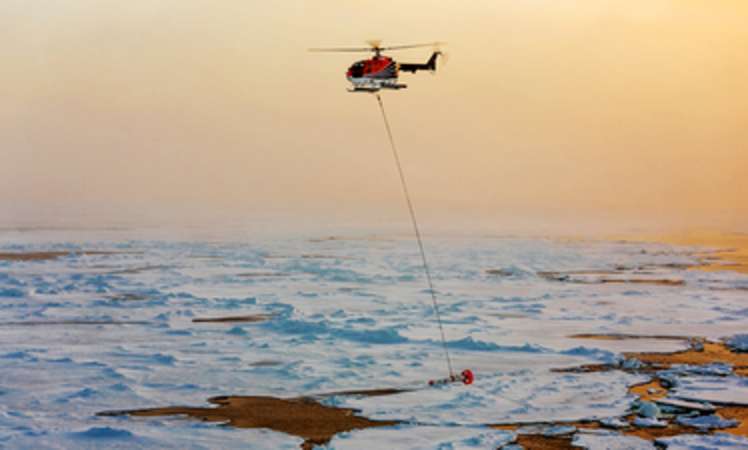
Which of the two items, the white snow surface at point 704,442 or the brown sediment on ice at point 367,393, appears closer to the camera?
the white snow surface at point 704,442

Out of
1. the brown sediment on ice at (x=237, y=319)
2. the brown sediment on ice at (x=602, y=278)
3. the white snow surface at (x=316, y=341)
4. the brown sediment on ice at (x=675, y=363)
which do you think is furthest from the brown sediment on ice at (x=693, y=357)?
the brown sediment on ice at (x=602, y=278)

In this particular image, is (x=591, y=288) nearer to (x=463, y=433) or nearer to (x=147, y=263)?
(x=147, y=263)

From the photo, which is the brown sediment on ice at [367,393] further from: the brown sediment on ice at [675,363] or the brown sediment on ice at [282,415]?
the brown sediment on ice at [675,363]

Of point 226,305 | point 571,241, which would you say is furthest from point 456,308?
point 571,241

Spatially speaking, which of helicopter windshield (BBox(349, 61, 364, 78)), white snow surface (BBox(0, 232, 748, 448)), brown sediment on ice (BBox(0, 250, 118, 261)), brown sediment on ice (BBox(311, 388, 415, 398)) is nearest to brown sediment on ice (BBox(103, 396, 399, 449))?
white snow surface (BBox(0, 232, 748, 448))

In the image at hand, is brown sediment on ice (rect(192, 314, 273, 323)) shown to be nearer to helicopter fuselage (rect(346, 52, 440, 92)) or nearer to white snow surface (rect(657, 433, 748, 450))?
helicopter fuselage (rect(346, 52, 440, 92))
